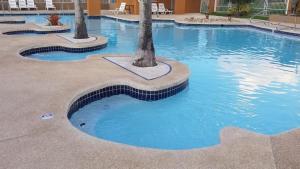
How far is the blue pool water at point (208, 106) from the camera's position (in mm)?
5227

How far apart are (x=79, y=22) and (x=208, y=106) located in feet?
23.1

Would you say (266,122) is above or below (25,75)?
below

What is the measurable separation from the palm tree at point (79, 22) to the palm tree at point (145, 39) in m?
4.55

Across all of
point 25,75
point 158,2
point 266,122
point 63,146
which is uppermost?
point 158,2

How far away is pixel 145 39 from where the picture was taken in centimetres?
755

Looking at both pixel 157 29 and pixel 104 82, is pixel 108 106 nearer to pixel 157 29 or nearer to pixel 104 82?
pixel 104 82

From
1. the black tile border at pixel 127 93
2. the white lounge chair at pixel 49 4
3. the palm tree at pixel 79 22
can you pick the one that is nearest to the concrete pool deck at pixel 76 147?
the black tile border at pixel 127 93

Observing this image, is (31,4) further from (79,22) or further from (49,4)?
(79,22)

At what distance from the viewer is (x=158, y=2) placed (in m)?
26.3

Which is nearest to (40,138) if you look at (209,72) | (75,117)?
(75,117)

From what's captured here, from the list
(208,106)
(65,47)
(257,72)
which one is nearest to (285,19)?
(257,72)

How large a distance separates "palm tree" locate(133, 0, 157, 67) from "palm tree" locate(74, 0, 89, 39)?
14.9ft

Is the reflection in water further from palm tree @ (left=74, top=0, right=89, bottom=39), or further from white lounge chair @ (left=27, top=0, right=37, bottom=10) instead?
white lounge chair @ (left=27, top=0, right=37, bottom=10)

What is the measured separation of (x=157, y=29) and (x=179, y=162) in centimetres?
1486
